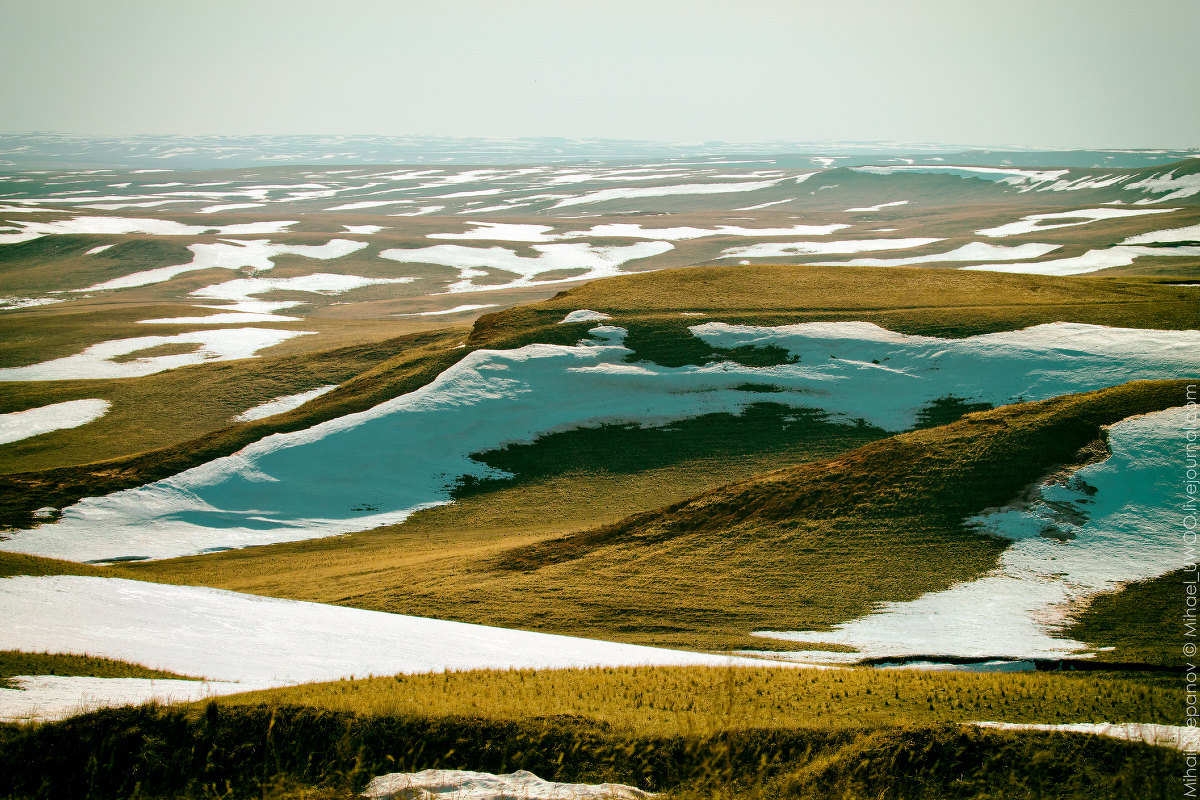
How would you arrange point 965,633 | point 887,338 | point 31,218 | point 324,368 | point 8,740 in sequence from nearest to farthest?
point 8,740, point 965,633, point 887,338, point 324,368, point 31,218

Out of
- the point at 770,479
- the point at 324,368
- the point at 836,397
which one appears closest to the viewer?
the point at 770,479

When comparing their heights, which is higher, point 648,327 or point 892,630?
point 648,327

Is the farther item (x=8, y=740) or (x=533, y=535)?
(x=533, y=535)

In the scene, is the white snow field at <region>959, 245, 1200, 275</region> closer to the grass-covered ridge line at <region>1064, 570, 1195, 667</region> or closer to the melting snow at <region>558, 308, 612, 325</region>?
the melting snow at <region>558, 308, 612, 325</region>

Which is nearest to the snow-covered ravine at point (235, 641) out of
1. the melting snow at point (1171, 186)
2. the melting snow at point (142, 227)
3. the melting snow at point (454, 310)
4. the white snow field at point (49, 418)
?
the white snow field at point (49, 418)

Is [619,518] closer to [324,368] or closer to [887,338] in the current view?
[887,338]

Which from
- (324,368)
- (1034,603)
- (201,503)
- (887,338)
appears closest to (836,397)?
(887,338)

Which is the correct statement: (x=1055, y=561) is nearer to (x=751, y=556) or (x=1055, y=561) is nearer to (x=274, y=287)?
(x=751, y=556)

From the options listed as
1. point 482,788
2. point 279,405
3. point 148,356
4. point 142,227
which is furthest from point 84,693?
point 142,227
